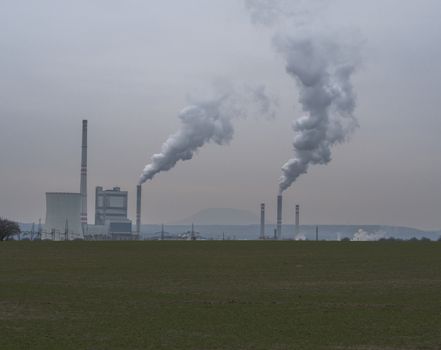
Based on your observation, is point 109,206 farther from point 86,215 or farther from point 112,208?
point 86,215

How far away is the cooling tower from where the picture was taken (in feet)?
380

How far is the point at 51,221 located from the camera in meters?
116

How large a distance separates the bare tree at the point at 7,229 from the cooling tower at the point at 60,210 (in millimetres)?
5951

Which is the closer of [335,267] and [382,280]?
[382,280]

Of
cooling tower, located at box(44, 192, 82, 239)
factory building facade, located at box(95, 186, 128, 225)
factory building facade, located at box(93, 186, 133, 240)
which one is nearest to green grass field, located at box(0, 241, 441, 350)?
cooling tower, located at box(44, 192, 82, 239)

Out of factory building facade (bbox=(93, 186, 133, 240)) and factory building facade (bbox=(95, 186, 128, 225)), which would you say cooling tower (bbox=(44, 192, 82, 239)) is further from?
factory building facade (bbox=(95, 186, 128, 225))

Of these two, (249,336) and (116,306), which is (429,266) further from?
(249,336)

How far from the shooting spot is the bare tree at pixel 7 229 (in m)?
106

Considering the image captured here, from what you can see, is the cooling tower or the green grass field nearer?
the green grass field

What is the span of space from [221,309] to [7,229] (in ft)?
295

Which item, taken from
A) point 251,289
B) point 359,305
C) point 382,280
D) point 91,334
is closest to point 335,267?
point 382,280

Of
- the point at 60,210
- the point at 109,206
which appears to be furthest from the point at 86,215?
the point at 109,206

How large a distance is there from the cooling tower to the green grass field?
7746cm

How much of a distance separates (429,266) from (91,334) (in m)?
30.3
